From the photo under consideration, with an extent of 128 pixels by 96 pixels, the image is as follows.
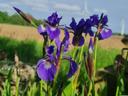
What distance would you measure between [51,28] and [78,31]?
164mm

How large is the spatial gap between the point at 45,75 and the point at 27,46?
9.27 m

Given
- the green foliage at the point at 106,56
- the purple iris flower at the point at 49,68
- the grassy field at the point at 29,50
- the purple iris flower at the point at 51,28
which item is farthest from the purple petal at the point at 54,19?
the grassy field at the point at 29,50

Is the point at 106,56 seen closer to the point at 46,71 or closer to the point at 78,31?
the point at 78,31

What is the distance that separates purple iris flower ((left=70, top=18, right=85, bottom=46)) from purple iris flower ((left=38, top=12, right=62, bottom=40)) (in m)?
0.10

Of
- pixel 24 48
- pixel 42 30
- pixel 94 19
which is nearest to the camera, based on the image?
pixel 42 30

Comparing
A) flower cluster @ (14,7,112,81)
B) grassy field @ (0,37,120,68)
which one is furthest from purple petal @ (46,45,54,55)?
grassy field @ (0,37,120,68)

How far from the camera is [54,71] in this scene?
7.66ft

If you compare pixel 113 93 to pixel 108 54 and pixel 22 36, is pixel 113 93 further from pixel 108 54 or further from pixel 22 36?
pixel 22 36

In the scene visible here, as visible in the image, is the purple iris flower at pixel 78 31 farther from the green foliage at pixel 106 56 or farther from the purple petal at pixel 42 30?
the green foliage at pixel 106 56

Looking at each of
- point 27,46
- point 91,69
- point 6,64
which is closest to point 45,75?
point 91,69

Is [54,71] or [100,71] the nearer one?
[54,71]

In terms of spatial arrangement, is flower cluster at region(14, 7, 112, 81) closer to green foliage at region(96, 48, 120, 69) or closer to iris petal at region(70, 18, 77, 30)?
iris petal at region(70, 18, 77, 30)

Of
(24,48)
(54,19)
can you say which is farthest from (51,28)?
(24,48)

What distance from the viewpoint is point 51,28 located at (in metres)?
2.54
